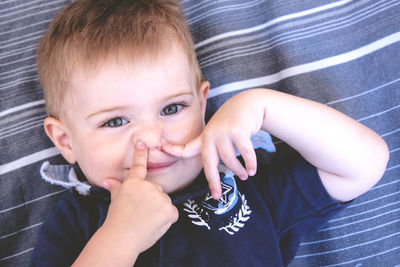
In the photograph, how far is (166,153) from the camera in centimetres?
87

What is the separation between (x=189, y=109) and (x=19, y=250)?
63 cm

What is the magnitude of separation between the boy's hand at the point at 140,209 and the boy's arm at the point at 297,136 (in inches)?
3.4

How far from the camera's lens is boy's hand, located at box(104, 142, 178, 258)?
818mm

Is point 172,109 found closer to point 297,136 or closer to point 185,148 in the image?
point 185,148

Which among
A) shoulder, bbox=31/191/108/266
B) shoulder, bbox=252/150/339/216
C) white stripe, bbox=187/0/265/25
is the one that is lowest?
shoulder, bbox=31/191/108/266

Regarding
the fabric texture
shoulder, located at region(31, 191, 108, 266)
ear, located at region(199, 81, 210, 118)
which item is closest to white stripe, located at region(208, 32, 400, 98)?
the fabric texture

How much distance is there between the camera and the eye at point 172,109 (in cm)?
91

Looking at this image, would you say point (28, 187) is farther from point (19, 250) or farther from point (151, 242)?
point (151, 242)

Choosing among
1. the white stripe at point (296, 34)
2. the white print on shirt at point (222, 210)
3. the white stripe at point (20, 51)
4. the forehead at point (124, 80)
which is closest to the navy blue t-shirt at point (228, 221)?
the white print on shirt at point (222, 210)

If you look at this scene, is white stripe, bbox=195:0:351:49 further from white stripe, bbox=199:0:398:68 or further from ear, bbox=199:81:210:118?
ear, bbox=199:81:210:118

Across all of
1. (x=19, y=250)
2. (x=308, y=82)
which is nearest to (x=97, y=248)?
(x=19, y=250)

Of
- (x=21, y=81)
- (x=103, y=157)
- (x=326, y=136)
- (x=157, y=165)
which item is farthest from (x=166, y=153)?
(x=21, y=81)

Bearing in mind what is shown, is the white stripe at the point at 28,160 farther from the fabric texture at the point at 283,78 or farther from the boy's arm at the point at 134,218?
the boy's arm at the point at 134,218

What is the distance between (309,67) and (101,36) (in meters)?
0.59
